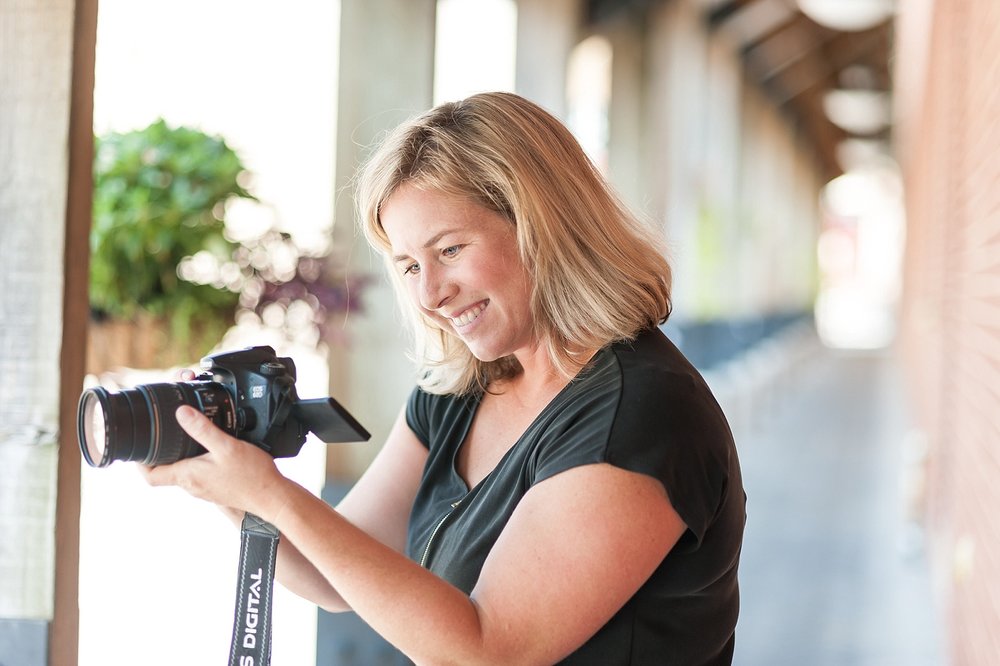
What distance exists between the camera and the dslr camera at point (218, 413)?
4.20 ft

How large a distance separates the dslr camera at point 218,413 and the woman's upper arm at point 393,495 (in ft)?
1.18

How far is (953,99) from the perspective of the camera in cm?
384

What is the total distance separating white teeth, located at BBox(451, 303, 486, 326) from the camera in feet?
4.97

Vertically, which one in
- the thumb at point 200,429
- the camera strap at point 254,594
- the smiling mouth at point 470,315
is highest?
the smiling mouth at point 470,315

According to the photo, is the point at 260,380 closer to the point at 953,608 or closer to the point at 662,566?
the point at 662,566

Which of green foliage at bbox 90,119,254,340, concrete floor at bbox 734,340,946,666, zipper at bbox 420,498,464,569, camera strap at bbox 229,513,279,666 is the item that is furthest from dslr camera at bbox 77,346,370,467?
concrete floor at bbox 734,340,946,666

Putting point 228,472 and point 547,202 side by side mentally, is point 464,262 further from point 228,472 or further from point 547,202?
point 228,472

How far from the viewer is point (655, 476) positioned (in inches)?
50.1

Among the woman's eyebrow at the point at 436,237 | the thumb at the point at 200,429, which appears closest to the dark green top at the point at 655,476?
the woman's eyebrow at the point at 436,237

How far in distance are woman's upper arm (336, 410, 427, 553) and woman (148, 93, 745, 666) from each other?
5cm

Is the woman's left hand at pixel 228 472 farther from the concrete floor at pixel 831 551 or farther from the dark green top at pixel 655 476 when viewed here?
the concrete floor at pixel 831 551

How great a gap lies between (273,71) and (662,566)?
2.60m

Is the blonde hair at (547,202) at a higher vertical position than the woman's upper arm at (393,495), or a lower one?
higher

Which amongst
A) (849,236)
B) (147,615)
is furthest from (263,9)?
(849,236)
